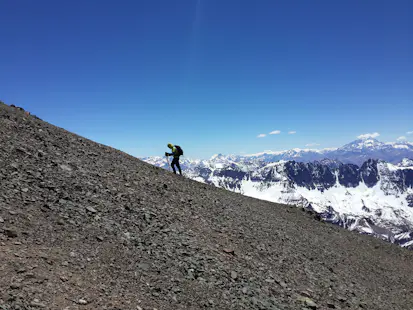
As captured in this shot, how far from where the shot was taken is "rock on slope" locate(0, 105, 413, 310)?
395 inches

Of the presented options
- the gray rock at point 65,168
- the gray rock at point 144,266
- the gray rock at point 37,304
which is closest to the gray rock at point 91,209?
the gray rock at point 144,266

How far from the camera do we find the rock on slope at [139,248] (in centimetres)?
1002

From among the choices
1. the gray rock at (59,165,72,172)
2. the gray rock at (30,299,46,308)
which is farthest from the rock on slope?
the gray rock at (59,165,72,172)

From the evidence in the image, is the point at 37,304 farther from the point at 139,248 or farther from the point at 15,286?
the point at 139,248

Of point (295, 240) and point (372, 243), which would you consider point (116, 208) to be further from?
point (372, 243)

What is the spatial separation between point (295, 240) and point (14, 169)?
20.5 meters

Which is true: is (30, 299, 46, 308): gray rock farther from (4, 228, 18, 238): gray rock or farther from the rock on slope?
(4, 228, 18, 238): gray rock

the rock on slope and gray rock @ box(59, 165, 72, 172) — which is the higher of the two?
gray rock @ box(59, 165, 72, 172)

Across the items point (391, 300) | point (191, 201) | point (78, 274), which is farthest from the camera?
point (191, 201)

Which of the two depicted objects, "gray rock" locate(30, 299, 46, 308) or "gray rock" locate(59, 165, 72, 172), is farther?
"gray rock" locate(59, 165, 72, 172)

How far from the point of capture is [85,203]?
1491 cm

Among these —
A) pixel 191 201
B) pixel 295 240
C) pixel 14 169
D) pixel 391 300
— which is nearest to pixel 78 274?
pixel 14 169

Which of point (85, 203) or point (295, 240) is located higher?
point (85, 203)

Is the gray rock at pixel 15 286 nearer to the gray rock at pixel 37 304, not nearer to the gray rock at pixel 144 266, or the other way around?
the gray rock at pixel 37 304
